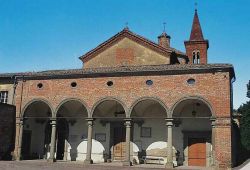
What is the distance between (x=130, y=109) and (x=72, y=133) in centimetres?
617

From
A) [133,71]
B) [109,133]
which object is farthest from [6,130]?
[133,71]

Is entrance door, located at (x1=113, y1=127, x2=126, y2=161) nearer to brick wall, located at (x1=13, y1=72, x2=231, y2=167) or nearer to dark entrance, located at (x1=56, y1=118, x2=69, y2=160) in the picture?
brick wall, located at (x1=13, y1=72, x2=231, y2=167)

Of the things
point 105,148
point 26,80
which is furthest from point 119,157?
point 26,80

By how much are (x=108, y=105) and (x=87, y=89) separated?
2.12 meters

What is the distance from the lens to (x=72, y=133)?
2430cm

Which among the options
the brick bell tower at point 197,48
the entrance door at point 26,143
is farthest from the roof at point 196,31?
the entrance door at point 26,143

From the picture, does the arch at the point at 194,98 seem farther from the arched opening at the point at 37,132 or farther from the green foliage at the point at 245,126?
the green foliage at the point at 245,126

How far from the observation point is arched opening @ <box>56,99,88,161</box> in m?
23.9

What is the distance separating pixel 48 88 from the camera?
2262 centimetres

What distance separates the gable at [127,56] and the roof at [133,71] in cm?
408

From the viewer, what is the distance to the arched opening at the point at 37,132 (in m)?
24.2

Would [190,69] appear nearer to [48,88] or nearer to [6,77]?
[48,88]

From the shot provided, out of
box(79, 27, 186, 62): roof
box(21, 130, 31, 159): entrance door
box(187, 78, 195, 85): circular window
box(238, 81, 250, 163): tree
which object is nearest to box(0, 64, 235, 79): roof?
box(187, 78, 195, 85): circular window

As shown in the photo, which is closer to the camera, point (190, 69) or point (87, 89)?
point (190, 69)
